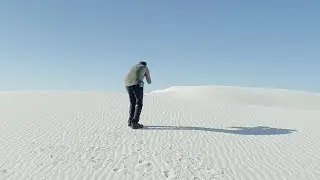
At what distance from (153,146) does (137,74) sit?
2.89m

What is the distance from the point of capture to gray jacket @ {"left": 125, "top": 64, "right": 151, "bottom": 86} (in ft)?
33.9

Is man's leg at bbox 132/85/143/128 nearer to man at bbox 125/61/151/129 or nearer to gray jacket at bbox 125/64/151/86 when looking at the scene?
man at bbox 125/61/151/129

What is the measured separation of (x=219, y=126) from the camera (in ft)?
38.8

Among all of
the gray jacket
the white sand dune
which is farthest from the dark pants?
the white sand dune

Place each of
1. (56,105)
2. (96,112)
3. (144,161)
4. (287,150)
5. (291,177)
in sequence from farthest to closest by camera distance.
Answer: (56,105) → (96,112) → (287,150) → (144,161) → (291,177)

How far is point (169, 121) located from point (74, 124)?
11.3 feet

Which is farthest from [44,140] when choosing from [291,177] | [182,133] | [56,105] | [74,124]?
[56,105]

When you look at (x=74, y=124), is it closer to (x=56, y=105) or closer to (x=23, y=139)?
(x=23, y=139)

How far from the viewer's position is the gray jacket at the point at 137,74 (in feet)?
33.9

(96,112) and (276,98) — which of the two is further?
(276,98)

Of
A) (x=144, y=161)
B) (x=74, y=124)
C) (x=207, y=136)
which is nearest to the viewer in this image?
(x=144, y=161)

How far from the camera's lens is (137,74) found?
1033cm

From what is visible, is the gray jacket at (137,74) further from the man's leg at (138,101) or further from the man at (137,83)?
the man's leg at (138,101)

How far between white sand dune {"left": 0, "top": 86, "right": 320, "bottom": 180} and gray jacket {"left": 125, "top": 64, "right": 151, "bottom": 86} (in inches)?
58.5
